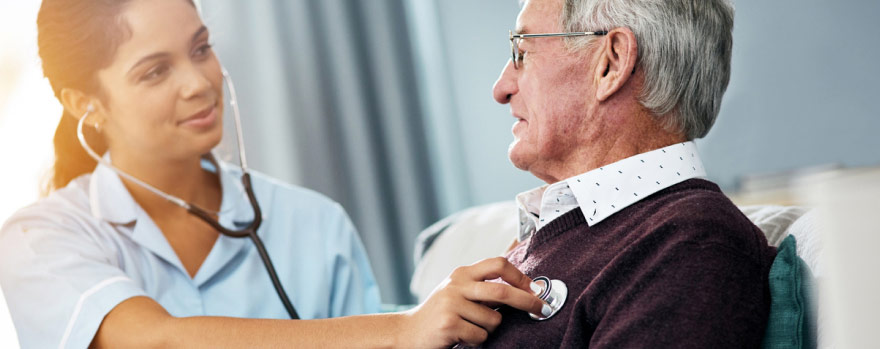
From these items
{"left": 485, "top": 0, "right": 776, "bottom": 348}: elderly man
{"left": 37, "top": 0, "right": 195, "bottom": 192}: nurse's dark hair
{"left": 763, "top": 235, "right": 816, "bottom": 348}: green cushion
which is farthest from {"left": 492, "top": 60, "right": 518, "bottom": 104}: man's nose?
{"left": 37, "top": 0, "right": 195, "bottom": 192}: nurse's dark hair

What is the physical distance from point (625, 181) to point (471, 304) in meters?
0.28

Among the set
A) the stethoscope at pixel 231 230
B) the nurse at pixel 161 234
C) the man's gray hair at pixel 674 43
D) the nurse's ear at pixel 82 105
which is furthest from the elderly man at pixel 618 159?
the nurse's ear at pixel 82 105

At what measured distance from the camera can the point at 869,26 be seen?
7.14 feet

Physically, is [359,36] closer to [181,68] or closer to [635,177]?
[181,68]

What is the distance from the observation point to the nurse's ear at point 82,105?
1.44 m

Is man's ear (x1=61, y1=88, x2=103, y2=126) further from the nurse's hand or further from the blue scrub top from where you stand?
the nurse's hand

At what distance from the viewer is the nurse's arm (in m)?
0.96

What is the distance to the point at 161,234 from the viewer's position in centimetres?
142

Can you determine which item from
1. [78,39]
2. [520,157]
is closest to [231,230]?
[78,39]

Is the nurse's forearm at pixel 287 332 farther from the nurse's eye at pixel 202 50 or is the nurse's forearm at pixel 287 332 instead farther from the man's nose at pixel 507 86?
the nurse's eye at pixel 202 50

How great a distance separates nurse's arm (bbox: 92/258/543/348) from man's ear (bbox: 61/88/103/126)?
0.47m

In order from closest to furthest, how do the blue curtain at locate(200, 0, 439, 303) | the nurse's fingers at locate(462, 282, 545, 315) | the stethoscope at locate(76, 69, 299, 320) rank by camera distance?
the nurse's fingers at locate(462, 282, 545, 315) < the stethoscope at locate(76, 69, 299, 320) < the blue curtain at locate(200, 0, 439, 303)

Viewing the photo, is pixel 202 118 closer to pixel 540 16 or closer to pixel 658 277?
pixel 540 16

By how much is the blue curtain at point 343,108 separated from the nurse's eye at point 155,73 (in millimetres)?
1313
